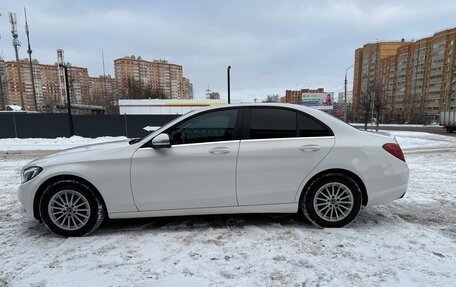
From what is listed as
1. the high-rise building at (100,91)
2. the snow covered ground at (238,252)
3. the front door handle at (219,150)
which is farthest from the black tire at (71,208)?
the high-rise building at (100,91)

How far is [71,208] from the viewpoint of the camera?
352 centimetres

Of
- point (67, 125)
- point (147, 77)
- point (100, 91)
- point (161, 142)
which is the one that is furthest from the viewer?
point (147, 77)

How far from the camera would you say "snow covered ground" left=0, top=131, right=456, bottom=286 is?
264 centimetres

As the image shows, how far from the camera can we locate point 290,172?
3592mm

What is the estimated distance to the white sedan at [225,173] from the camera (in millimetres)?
3494

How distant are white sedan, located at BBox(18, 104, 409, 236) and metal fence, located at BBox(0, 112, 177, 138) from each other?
15.6 m

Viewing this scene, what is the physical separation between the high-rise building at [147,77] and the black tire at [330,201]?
57506mm

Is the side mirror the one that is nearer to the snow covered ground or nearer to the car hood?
the car hood

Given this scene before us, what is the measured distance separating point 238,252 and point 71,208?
6.91ft

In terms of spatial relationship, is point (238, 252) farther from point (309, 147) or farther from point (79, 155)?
point (79, 155)

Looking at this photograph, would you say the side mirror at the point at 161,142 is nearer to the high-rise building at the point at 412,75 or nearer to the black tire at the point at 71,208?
the black tire at the point at 71,208

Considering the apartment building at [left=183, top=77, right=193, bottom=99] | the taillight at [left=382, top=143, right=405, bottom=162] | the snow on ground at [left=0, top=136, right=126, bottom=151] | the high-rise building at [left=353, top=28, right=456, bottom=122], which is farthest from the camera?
the apartment building at [left=183, top=77, right=193, bottom=99]

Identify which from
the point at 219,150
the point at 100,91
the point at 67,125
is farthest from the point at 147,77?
the point at 219,150

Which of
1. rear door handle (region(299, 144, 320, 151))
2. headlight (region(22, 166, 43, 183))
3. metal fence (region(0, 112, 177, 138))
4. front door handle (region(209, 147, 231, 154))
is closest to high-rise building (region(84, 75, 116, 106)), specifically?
metal fence (region(0, 112, 177, 138))
